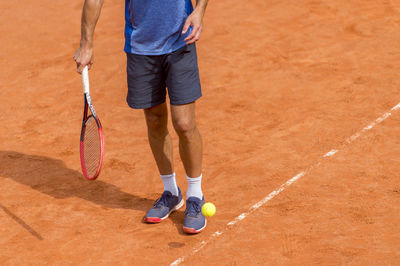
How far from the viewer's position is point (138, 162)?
6.78 meters

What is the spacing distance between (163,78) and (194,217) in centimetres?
113

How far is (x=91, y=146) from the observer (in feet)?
18.2

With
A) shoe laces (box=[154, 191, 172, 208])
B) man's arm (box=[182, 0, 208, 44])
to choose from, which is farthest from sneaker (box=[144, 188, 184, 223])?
man's arm (box=[182, 0, 208, 44])

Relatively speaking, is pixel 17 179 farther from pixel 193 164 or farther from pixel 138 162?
pixel 193 164

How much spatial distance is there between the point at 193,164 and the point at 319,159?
1641 mm

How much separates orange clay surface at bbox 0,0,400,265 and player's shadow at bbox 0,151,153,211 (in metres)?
0.02

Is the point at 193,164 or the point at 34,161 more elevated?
the point at 193,164

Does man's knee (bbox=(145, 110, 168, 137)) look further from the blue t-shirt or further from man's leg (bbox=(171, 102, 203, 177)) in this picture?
the blue t-shirt

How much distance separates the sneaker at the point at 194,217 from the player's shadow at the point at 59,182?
569mm

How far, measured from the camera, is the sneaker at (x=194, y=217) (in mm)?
5402

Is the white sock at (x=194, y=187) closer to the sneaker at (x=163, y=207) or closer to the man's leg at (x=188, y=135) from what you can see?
the man's leg at (x=188, y=135)

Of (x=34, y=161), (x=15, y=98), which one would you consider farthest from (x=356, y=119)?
(x=15, y=98)

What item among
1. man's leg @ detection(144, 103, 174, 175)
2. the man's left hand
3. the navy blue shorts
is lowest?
man's leg @ detection(144, 103, 174, 175)

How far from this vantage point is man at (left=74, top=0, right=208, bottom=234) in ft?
16.4
